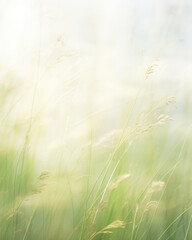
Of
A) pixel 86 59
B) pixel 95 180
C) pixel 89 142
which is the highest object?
pixel 86 59

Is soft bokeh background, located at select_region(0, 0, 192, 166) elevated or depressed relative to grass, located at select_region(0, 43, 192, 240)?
elevated

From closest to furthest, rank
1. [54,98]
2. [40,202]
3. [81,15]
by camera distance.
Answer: [40,202] < [54,98] < [81,15]

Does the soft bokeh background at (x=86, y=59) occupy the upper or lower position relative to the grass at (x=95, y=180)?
upper

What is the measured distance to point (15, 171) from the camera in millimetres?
1177

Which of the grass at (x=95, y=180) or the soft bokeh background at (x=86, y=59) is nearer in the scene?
the grass at (x=95, y=180)

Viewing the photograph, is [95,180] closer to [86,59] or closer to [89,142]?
[89,142]

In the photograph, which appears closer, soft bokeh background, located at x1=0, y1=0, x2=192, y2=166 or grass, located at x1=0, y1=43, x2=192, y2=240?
grass, located at x1=0, y1=43, x2=192, y2=240

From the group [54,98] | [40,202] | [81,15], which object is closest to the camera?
[40,202]

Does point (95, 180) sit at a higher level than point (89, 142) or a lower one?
lower

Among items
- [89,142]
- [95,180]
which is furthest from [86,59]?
[95,180]

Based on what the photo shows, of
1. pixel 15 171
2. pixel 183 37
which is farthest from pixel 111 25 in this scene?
pixel 15 171

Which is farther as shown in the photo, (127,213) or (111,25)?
(111,25)

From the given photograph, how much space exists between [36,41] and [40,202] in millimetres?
595

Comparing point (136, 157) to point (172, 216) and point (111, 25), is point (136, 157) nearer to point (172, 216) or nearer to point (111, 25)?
point (172, 216)
